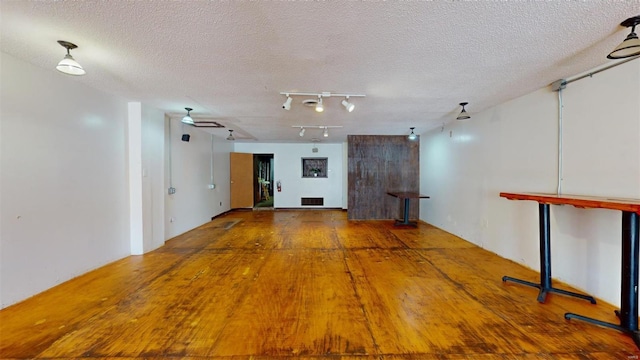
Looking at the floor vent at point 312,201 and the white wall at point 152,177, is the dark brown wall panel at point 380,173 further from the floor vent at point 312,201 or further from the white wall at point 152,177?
the white wall at point 152,177

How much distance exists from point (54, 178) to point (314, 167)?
7.22 metres

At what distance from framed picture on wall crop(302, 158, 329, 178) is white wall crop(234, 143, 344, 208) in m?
0.15

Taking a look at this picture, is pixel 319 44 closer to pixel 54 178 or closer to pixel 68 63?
pixel 68 63

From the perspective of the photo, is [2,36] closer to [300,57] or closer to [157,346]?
[300,57]

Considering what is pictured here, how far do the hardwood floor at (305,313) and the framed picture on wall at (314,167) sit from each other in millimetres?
5690

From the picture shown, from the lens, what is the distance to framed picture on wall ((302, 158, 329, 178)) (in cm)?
956

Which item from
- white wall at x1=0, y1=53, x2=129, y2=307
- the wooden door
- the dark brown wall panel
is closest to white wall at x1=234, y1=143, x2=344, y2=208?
the wooden door

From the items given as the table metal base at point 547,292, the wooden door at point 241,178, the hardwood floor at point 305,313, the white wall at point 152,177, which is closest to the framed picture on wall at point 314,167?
the wooden door at point 241,178

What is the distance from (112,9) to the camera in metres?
1.76

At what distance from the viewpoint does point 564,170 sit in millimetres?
2992

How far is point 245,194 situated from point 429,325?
782 centimetres

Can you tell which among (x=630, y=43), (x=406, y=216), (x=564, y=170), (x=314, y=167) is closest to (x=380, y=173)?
(x=406, y=216)

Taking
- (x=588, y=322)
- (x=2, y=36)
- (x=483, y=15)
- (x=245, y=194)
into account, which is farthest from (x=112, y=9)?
(x=245, y=194)

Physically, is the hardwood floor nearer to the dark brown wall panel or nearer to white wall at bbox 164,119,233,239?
white wall at bbox 164,119,233,239
